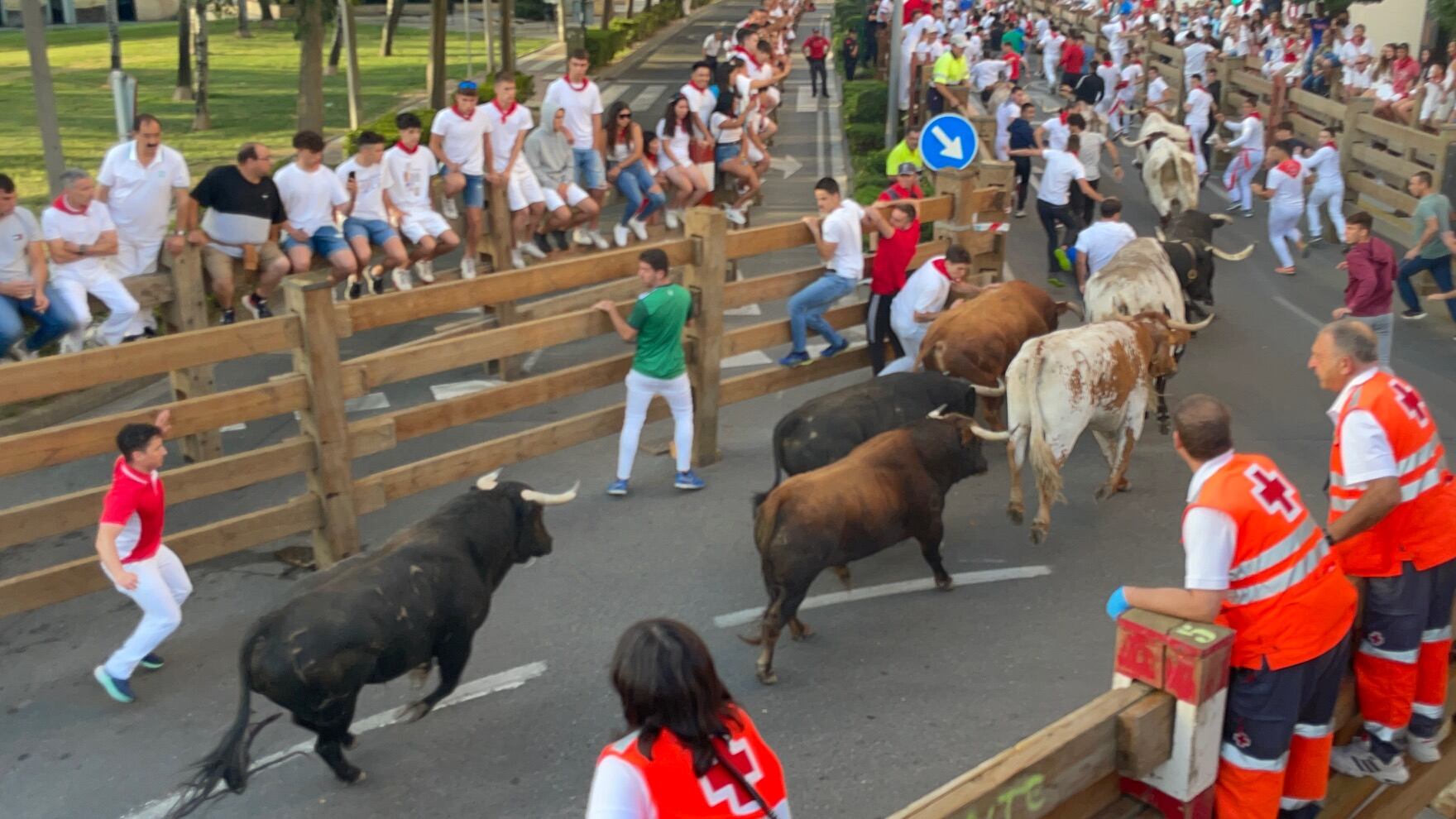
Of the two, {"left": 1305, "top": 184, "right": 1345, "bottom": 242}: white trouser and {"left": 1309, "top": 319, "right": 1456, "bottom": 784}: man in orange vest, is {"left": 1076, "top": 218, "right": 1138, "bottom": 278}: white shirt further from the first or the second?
{"left": 1309, "top": 319, "right": 1456, "bottom": 784}: man in orange vest

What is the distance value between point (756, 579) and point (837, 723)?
5.61 feet

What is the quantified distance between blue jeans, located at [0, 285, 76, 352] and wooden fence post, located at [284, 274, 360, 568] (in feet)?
8.68

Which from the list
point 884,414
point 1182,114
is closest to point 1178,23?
point 1182,114

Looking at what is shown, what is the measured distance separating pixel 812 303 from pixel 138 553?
5.52 metres

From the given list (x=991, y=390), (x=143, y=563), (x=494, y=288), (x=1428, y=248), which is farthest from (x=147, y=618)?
(x=1428, y=248)

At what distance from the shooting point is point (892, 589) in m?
8.20

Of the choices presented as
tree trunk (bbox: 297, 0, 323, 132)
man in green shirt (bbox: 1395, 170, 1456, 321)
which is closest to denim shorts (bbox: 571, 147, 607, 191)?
tree trunk (bbox: 297, 0, 323, 132)

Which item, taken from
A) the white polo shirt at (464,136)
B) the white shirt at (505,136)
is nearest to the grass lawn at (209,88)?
the white polo shirt at (464,136)

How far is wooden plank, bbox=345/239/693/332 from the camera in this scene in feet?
26.9

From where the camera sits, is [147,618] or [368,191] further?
[368,191]

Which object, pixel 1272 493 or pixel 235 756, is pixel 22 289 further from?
pixel 1272 493

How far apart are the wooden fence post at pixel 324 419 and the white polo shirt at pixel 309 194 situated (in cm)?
281

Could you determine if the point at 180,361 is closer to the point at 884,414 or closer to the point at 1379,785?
the point at 884,414

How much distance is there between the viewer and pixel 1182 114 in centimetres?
2784
